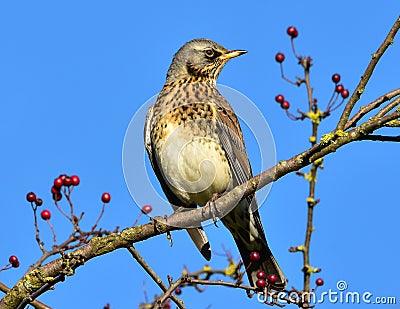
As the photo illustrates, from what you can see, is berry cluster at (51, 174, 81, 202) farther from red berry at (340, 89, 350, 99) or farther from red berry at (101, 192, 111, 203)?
red berry at (340, 89, 350, 99)

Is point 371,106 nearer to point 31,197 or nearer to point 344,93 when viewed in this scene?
point 344,93

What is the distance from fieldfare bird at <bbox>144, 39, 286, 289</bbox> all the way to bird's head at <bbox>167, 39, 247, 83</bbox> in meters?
0.28

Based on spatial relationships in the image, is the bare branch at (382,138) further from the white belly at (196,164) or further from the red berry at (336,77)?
the white belly at (196,164)

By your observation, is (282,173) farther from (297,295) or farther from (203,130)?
(203,130)

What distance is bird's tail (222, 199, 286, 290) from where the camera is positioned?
18.5 feet

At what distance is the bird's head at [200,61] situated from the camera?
6477 millimetres

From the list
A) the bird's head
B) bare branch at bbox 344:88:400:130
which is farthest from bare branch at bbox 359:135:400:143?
the bird's head

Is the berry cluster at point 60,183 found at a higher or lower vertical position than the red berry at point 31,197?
higher

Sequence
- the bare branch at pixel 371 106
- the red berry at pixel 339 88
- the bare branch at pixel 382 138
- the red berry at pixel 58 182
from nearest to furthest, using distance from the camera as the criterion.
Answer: the bare branch at pixel 382 138 → the bare branch at pixel 371 106 → the red berry at pixel 58 182 → the red berry at pixel 339 88

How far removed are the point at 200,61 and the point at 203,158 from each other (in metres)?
1.49

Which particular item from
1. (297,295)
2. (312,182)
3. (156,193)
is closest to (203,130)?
(156,193)

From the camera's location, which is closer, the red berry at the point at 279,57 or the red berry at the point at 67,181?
the red berry at the point at 67,181

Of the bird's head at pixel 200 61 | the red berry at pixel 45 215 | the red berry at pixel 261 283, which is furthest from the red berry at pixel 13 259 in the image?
the bird's head at pixel 200 61

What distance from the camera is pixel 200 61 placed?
655 cm
